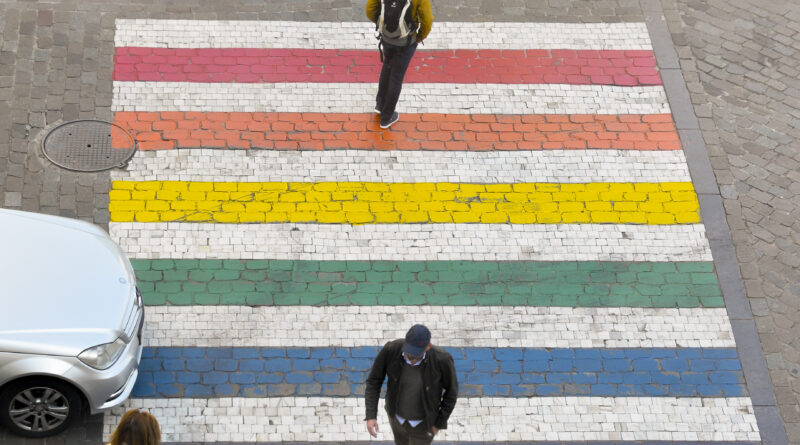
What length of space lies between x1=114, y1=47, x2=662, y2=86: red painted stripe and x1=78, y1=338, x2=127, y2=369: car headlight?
409 cm

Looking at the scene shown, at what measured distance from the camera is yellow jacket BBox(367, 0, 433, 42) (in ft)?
30.3

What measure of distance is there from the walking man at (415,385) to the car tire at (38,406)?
237 cm

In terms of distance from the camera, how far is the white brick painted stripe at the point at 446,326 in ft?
27.5

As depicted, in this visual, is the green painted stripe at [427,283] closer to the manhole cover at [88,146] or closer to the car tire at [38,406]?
the manhole cover at [88,146]

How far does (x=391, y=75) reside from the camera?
32.3 ft

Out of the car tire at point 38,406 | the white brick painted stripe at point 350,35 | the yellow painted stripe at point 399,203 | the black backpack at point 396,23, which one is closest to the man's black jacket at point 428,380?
the car tire at point 38,406

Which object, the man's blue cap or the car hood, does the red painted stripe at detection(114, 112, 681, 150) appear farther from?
the man's blue cap

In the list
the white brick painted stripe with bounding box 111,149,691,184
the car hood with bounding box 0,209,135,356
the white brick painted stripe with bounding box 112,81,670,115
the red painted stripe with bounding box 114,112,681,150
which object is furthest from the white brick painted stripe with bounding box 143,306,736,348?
the white brick painted stripe with bounding box 112,81,670,115

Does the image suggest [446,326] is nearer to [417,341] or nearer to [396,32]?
[417,341]

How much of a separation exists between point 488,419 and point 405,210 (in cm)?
244

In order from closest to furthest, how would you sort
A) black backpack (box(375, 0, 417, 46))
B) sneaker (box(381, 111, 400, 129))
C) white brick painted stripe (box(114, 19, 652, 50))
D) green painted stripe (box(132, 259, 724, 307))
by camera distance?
1. green painted stripe (box(132, 259, 724, 307))
2. black backpack (box(375, 0, 417, 46))
3. sneaker (box(381, 111, 400, 129))
4. white brick painted stripe (box(114, 19, 652, 50))

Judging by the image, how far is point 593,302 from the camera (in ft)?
29.2

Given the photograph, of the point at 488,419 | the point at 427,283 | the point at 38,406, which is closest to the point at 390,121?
the point at 427,283

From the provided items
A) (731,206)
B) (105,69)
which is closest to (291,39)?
(105,69)
